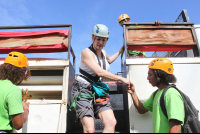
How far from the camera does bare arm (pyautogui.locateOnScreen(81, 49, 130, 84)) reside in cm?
259

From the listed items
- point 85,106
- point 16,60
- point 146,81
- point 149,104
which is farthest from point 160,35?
point 16,60

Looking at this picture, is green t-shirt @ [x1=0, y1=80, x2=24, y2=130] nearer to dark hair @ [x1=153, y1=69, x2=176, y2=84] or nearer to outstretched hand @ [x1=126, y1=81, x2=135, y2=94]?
outstretched hand @ [x1=126, y1=81, x2=135, y2=94]

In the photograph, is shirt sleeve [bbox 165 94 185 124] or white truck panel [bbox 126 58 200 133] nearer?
shirt sleeve [bbox 165 94 185 124]

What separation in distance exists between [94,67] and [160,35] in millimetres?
1681

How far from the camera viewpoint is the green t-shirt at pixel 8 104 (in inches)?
70.7

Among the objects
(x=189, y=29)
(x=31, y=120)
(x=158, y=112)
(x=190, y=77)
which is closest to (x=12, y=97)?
(x=31, y=120)

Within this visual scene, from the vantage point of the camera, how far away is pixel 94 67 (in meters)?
2.60

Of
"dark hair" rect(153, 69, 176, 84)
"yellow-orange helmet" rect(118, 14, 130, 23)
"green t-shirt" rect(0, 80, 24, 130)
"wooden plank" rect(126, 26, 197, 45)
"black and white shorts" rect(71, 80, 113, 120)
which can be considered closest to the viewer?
"green t-shirt" rect(0, 80, 24, 130)

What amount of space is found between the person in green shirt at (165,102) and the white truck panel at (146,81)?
0.18 meters

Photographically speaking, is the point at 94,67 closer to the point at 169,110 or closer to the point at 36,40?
the point at 169,110

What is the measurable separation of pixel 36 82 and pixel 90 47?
57.8 inches

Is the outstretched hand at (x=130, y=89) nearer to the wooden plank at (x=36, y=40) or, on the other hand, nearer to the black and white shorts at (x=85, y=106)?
the black and white shorts at (x=85, y=106)

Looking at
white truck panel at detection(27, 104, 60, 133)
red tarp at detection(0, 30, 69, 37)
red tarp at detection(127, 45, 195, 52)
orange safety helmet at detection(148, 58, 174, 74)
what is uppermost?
red tarp at detection(0, 30, 69, 37)

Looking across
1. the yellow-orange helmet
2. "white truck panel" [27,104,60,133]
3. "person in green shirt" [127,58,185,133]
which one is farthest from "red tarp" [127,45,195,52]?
the yellow-orange helmet
